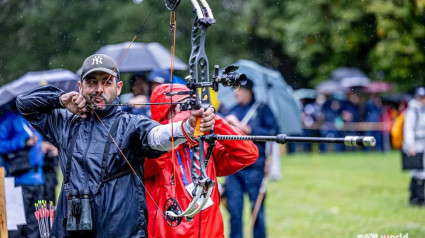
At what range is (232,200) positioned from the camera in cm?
705

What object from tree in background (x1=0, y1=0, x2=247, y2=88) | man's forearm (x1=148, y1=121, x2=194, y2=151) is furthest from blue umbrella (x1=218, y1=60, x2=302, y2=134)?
tree in background (x1=0, y1=0, x2=247, y2=88)

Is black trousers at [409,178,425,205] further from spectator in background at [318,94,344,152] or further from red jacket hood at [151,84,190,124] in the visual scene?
spectator in background at [318,94,344,152]

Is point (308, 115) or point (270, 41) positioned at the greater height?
point (270, 41)

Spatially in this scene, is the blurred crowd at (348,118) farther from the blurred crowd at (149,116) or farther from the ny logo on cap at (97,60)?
the ny logo on cap at (97,60)

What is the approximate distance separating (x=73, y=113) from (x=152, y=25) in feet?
55.5

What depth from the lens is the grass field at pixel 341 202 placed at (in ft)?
29.8

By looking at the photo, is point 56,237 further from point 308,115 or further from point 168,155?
point 308,115

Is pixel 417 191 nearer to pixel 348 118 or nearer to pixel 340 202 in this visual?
pixel 340 202

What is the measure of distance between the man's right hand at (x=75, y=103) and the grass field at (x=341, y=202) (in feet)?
17.5

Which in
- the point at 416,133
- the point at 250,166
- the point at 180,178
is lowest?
the point at 180,178

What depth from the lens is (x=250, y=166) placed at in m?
7.31

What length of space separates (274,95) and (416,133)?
A: 3866 millimetres

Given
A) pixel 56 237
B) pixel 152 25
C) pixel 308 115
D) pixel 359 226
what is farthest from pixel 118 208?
pixel 308 115

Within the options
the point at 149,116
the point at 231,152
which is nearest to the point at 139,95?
the point at 149,116
